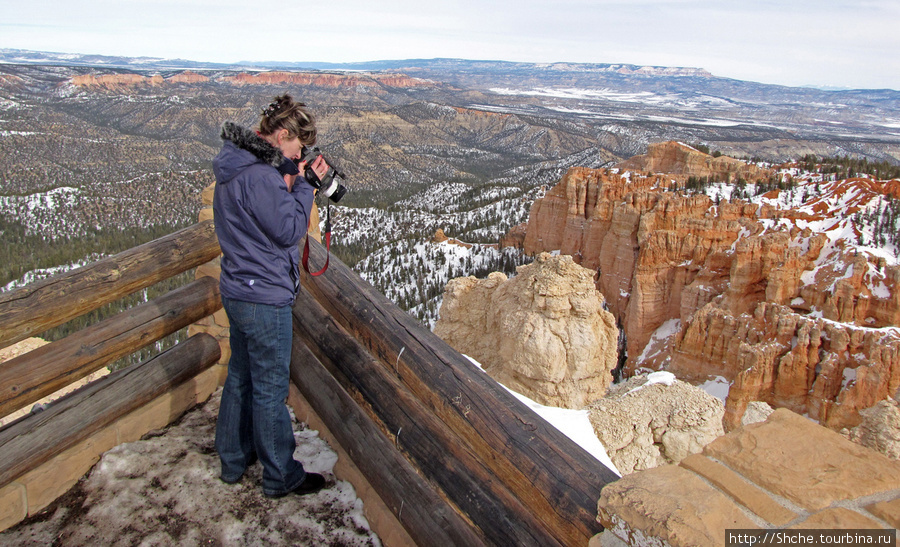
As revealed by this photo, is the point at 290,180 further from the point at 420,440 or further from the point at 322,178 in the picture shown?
the point at 420,440

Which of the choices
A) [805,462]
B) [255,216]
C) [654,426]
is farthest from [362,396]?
[654,426]

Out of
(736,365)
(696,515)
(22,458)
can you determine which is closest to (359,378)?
(22,458)

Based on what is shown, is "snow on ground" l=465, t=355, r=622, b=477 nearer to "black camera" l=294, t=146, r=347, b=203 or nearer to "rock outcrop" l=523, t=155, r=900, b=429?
"black camera" l=294, t=146, r=347, b=203

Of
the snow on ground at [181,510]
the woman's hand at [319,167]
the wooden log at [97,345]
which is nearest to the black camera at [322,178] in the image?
the woman's hand at [319,167]

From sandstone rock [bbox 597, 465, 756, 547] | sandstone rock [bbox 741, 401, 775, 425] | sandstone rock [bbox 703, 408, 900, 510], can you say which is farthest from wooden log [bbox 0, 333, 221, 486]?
sandstone rock [bbox 741, 401, 775, 425]

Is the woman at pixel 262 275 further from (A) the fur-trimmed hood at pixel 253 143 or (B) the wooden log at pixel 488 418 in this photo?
(B) the wooden log at pixel 488 418

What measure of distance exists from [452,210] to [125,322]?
214 feet

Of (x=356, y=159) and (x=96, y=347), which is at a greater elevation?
(x=96, y=347)

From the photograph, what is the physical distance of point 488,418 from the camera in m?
2.57

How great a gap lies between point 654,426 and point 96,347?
814cm

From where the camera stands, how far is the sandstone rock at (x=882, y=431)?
29.8 ft

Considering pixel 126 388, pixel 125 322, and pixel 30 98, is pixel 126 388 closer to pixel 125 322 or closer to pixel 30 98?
pixel 125 322

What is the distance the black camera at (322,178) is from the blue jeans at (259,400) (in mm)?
730

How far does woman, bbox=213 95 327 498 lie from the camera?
109 inches
